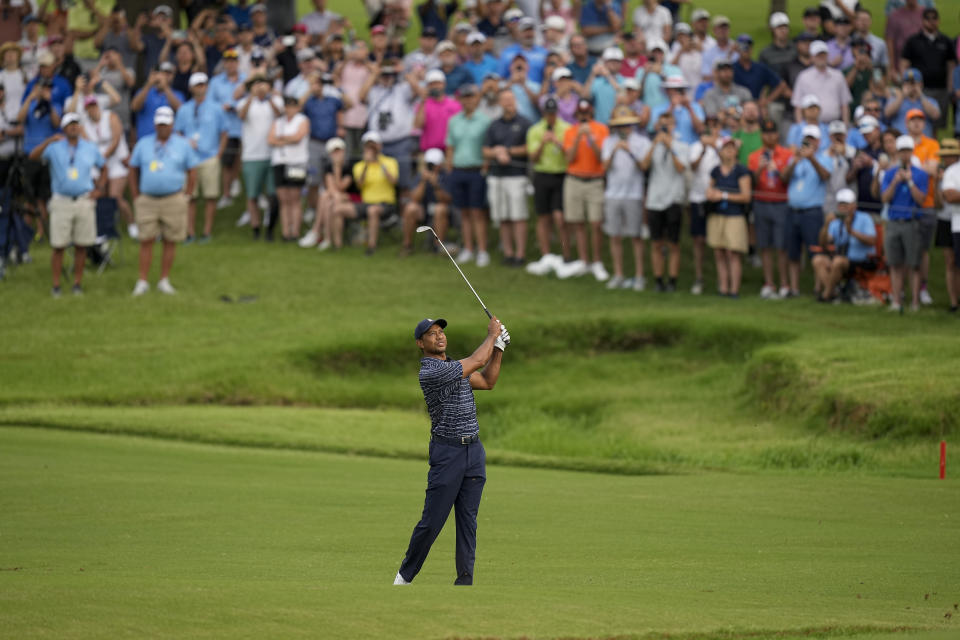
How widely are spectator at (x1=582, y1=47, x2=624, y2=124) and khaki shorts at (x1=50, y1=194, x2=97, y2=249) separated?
8494mm

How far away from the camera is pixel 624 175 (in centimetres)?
2339

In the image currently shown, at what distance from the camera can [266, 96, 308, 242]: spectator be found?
26.2 m

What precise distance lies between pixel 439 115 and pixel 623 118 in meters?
4.22

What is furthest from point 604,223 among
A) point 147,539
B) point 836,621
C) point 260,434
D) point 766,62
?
point 836,621

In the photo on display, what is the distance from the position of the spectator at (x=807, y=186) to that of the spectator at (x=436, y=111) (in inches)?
260

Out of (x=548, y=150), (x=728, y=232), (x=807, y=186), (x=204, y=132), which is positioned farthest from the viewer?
(x=204, y=132)

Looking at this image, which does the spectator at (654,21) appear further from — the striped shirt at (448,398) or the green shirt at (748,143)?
the striped shirt at (448,398)

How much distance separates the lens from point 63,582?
350 inches

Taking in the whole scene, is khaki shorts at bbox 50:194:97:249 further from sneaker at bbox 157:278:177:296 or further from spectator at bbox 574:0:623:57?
spectator at bbox 574:0:623:57

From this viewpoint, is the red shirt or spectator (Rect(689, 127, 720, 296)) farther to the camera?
spectator (Rect(689, 127, 720, 296))

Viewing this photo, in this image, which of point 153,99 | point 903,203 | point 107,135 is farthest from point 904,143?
point 153,99

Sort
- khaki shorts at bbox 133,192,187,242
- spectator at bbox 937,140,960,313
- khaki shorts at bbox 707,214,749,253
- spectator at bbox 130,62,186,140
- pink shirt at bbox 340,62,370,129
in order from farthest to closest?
pink shirt at bbox 340,62,370,129 → spectator at bbox 130,62,186,140 → khaki shorts at bbox 133,192,187,242 → khaki shorts at bbox 707,214,749,253 → spectator at bbox 937,140,960,313

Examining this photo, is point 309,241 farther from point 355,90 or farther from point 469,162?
point 469,162

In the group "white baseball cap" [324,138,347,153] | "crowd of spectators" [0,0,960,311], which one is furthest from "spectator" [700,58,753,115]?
"white baseball cap" [324,138,347,153]
